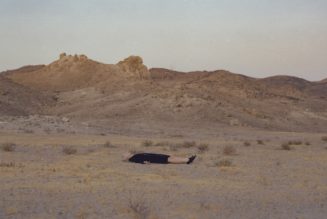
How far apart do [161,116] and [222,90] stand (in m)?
22.6

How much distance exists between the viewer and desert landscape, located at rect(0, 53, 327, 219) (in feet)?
→ 48.0

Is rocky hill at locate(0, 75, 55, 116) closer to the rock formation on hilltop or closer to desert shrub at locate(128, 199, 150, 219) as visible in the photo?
the rock formation on hilltop

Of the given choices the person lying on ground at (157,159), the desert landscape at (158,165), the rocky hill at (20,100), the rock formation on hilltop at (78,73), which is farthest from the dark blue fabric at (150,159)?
the rock formation on hilltop at (78,73)

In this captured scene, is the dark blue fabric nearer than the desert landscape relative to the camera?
No

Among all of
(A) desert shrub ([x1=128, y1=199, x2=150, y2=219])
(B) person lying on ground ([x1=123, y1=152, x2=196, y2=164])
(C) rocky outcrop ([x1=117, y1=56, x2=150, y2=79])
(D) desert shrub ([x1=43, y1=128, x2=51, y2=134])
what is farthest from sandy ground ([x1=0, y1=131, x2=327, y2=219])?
(C) rocky outcrop ([x1=117, y1=56, x2=150, y2=79])

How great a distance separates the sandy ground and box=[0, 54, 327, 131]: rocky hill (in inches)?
1057

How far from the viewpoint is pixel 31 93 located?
259 feet

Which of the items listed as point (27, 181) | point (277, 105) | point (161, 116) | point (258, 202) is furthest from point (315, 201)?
point (277, 105)

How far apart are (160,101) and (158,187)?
153ft

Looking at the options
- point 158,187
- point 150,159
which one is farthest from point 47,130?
point 158,187

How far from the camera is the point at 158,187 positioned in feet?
57.4

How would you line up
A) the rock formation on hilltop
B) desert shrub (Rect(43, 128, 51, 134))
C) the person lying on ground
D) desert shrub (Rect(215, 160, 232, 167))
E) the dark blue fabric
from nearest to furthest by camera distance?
desert shrub (Rect(215, 160, 232, 167)) → the person lying on ground → the dark blue fabric → desert shrub (Rect(43, 128, 51, 134)) → the rock formation on hilltop

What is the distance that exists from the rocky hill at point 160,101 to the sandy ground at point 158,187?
2685 centimetres

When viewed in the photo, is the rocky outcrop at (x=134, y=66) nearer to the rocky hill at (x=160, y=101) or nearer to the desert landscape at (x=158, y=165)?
the rocky hill at (x=160, y=101)
